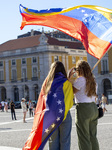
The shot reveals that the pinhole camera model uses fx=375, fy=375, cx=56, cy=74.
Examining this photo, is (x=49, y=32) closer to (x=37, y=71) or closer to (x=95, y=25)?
(x=37, y=71)

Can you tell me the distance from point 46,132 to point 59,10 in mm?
2888

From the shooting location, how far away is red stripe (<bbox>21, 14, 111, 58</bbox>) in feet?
21.2

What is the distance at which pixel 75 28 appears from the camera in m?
7.14

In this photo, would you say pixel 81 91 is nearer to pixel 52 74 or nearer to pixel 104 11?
pixel 52 74

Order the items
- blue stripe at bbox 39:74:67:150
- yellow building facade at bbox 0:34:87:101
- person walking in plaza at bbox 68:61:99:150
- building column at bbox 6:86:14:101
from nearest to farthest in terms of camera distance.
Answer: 1. blue stripe at bbox 39:74:67:150
2. person walking in plaza at bbox 68:61:99:150
3. yellow building facade at bbox 0:34:87:101
4. building column at bbox 6:86:14:101

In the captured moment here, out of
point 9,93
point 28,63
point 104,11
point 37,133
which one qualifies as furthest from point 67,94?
point 9,93

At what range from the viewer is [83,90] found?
19.4 ft

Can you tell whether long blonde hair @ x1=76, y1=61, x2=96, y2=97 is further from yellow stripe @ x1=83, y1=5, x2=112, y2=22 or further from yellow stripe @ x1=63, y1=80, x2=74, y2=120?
yellow stripe @ x1=83, y1=5, x2=112, y2=22

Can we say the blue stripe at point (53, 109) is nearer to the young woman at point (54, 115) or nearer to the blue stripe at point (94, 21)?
the young woman at point (54, 115)

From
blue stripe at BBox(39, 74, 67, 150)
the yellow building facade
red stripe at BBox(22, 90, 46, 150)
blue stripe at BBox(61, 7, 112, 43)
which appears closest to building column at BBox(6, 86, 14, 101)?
the yellow building facade

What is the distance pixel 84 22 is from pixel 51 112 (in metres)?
2.20

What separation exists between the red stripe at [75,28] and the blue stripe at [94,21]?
0.07m

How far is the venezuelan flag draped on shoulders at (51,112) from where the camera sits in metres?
5.56

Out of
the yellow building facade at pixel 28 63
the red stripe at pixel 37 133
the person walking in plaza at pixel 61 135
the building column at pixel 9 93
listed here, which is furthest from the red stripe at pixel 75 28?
the building column at pixel 9 93
